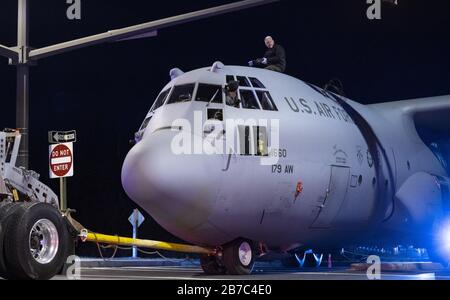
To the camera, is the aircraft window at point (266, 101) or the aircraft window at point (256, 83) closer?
the aircraft window at point (266, 101)

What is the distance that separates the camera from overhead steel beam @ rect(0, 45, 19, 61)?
654 inches

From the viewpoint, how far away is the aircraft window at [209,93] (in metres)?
13.3

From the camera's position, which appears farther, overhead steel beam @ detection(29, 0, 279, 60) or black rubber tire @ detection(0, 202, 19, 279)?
overhead steel beam @ detection(29, 0, 279, 60)

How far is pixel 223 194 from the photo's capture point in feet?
41.1

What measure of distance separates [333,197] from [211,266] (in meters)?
2.75

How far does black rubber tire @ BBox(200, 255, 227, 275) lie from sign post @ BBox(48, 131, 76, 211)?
9.72ft

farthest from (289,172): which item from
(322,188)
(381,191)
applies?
(381,191)

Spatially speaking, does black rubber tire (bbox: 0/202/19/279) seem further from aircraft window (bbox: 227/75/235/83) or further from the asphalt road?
aircraft window (bbox: 227/75/235/83)

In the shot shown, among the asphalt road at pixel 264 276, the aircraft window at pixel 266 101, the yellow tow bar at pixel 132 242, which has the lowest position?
the asphalt road at pixel 264 276

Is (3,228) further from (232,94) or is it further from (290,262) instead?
(290,262)

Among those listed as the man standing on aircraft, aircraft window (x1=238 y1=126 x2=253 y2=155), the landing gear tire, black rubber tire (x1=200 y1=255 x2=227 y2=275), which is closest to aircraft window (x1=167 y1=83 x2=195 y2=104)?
aircraft window (x1=238 y1=126 x2=253 y2=155)

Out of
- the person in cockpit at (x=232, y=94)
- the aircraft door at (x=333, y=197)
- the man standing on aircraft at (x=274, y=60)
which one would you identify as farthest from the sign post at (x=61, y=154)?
the aircraft door at (x=333, y=197)

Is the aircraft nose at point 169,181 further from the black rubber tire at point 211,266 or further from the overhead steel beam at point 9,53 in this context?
the overhead steel beam at point 9,53
